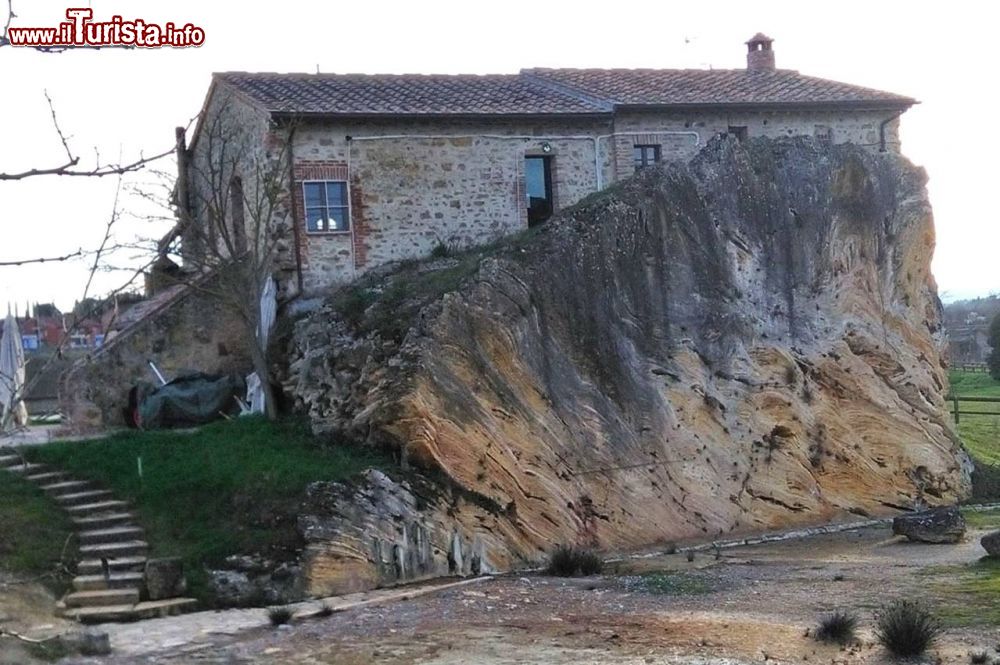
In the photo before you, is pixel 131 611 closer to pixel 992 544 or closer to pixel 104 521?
pixel 104 521

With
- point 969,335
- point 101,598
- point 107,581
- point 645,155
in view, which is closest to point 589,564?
point 107,581

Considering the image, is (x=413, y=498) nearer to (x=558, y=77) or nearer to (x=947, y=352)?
(x=558, y=77)

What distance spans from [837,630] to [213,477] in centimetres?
971

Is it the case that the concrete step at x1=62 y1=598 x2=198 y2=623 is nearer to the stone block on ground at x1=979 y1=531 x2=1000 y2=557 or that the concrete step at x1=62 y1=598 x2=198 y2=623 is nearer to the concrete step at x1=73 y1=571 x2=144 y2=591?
the concrete step at x1=73 y1=571 x2=144 y2=591

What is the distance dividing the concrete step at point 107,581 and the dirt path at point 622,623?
2.47m

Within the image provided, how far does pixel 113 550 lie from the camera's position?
17.0 meters

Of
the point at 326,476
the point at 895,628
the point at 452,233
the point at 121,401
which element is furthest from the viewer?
the point at 452,233

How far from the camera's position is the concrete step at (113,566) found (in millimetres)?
16469

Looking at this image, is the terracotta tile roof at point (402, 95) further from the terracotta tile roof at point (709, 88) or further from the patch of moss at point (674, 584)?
the patch of moss at point (674, 584)

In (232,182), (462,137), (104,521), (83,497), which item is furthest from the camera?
(232,182)

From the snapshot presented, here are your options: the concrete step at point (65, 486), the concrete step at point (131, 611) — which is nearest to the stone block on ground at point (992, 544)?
the concrete step at point (131, 611)

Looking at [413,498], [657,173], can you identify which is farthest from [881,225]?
[413,498]

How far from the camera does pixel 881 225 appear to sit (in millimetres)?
29688

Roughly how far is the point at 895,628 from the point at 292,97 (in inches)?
666
